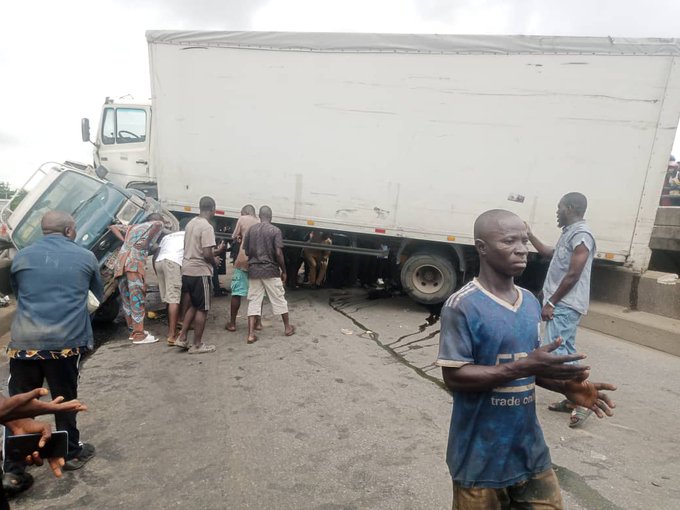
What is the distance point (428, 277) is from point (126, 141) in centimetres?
717

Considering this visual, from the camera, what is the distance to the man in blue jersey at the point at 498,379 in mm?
1632

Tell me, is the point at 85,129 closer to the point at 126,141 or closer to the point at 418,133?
the point at 126,141

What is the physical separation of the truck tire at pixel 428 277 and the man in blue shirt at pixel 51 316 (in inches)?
199

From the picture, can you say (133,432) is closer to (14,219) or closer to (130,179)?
(14,219)

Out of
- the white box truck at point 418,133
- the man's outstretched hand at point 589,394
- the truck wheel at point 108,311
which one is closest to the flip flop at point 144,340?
the truck wheel at point 108,311

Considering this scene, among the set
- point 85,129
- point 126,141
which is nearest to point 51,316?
point 126,141

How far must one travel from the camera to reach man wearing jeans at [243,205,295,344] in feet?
18.5

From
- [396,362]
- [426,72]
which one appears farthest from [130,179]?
[396,362]

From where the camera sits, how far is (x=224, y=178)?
7305 mm

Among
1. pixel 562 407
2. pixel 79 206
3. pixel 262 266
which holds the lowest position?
pixel 562 407

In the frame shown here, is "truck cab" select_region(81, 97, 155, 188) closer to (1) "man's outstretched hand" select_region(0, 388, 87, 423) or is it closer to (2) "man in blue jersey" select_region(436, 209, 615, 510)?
(1) "man's outstretched hand" select_region(0, 388, 87, 423)

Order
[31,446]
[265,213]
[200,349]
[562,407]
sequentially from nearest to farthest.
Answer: [31,446], [562,407], [200,349], [265,213]

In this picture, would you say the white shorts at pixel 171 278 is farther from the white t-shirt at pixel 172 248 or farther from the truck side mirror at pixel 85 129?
the truck side mirror at pixel 85 129

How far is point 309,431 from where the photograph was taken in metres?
3.45
